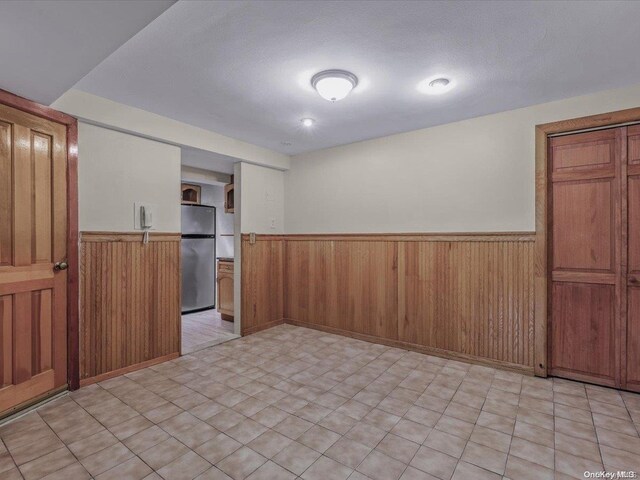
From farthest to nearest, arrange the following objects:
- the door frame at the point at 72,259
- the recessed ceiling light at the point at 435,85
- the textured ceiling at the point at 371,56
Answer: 1. the door frame at the point at 72,259
2. the recessed ceiling light at the point at 435,85
3. the textured ceiling at the point at 371,56

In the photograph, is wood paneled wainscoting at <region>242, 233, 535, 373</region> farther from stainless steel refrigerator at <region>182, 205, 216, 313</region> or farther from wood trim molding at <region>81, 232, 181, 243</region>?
stainless steel refrigerator at <region>182, 205, 216, 313</region>

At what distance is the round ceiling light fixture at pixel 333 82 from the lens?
2336mm

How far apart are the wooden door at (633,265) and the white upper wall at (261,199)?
378 centimetres

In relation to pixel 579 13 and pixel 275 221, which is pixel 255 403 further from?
pixel 579 13

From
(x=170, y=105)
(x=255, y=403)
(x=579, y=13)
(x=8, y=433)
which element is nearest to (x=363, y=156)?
(x=170, y=105)

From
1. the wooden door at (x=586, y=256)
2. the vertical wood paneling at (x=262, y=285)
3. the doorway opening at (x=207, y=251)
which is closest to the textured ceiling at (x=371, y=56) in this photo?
the wooden door at (x=586, y=256)

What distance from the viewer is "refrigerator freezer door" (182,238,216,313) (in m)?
5.39

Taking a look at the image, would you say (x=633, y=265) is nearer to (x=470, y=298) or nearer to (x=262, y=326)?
(x=470, y=298)

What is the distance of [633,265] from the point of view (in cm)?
265

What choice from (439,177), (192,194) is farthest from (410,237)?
(192,194)

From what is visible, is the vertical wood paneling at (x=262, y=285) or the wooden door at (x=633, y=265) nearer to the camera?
the wooden door at (x=633, y=265)

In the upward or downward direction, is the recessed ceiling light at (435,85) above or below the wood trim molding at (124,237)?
above

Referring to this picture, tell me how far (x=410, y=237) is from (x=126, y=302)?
117 inches

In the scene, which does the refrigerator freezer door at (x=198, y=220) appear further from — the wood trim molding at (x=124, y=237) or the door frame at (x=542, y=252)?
the door frame at (x=542, y=252)
